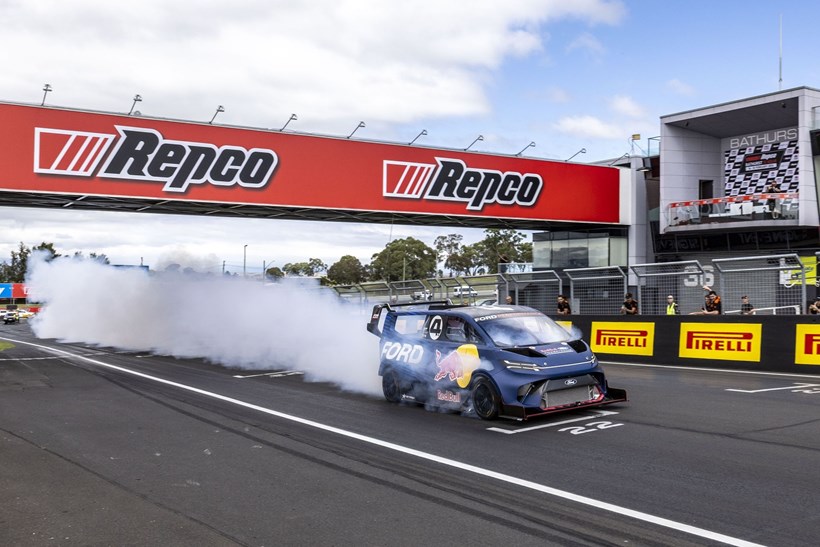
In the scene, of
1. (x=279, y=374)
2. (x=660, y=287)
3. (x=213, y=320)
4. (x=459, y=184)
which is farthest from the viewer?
(x=459, y=184)

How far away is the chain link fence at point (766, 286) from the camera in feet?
47.5

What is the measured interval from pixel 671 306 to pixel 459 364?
9314 millimetres

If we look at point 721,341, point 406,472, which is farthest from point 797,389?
point 406,472

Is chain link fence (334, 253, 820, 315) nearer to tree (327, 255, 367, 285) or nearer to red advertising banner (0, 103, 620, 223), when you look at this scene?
red advertising banner (0, 103, 620, 223)

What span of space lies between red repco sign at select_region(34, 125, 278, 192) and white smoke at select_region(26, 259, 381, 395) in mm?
3534

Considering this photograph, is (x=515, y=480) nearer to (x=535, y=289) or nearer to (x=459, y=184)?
(x=535, y=289)

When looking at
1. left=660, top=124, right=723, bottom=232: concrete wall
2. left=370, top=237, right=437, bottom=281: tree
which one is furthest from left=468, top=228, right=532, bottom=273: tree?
left=660, top=124, right=723, bottom=232: concrete wall

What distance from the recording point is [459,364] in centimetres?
961

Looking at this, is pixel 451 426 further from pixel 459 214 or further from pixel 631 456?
pixel 459 214

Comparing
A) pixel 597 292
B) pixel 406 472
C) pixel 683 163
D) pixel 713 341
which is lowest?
pixel 406 472

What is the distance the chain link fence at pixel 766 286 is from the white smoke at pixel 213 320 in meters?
7.99

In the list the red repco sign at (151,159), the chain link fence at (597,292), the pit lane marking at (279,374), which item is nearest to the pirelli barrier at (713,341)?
the chain link fence at (597,292)

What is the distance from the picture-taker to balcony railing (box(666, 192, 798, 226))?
27812mm

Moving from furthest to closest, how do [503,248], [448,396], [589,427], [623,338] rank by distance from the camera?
1. [503,248]
2. [623,338]
3. [448,396]
4. [589,427]
